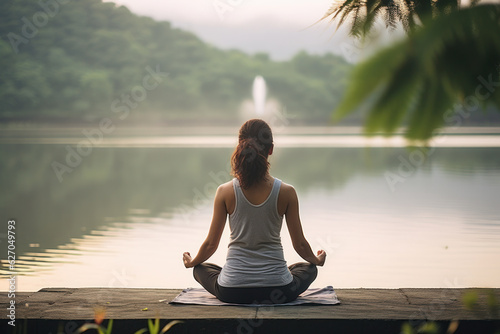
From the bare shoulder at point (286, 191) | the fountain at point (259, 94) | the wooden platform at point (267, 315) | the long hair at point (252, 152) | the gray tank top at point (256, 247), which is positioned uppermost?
the fountain at point (259, 94)

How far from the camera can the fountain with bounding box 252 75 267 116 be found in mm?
88625

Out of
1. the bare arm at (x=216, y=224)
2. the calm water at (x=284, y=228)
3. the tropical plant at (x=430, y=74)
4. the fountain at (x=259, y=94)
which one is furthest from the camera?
the fountain at (x=259, y=94)

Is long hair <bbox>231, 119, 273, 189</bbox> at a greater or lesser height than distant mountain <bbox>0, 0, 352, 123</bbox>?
lesser

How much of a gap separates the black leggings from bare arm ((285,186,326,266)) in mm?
65

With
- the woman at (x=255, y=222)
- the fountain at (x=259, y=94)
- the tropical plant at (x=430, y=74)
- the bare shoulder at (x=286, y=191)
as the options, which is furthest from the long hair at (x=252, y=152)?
the fountain at (x=259, y=94)

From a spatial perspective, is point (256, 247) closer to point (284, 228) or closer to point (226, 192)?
point (226, 192)

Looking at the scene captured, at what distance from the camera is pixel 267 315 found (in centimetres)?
297

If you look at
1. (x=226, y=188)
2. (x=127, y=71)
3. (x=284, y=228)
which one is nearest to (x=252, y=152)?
(x=226, y=188)

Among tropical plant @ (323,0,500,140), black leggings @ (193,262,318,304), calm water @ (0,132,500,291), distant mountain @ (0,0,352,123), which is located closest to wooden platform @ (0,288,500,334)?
black leggings @ (193,262,318,304)

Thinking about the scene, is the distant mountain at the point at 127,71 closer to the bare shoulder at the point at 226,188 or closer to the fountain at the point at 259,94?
the fountain at the point at 259,94

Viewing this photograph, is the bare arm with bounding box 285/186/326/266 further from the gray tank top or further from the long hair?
the long hair

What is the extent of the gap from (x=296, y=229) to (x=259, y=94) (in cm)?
8779

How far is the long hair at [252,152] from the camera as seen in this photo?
3227 millimetres

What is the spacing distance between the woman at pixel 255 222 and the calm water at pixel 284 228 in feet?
2.25
